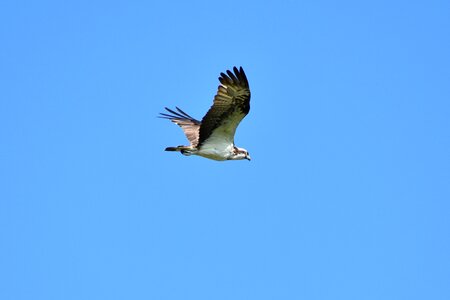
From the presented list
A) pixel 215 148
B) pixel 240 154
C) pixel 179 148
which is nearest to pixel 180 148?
pixel 179 148

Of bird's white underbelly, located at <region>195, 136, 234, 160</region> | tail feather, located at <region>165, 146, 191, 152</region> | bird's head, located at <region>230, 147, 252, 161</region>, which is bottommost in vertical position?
tail feather, located at <region>165, 146, 191, 152</region>

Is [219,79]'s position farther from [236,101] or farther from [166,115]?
[166,115]

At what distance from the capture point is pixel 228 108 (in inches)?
942

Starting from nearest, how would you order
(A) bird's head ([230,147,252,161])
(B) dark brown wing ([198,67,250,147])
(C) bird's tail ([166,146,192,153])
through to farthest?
(B) dark brown wing ([198,67,250,147]) → (C) bird's tail ([166,146,192,153]) → (A) bird's head ([230,147,252,161])

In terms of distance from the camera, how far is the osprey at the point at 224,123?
23.2m

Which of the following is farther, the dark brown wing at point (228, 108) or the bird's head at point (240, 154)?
the bird's head at point (240, 154)

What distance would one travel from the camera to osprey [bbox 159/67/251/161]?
23.2 m

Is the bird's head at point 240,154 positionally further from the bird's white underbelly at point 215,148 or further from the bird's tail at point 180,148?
the bird's tail at point 180,148

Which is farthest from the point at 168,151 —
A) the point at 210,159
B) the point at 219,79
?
the point at 219,79

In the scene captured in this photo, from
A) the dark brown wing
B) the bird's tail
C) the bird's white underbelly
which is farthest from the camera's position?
the bird's white underbelly

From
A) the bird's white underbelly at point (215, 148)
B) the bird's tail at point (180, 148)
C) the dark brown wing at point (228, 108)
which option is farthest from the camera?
the bird's white underbelly at point (215, 148)

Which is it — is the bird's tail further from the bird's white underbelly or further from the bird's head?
the bird's head

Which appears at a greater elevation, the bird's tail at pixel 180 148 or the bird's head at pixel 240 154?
the bird's head at pixel 240 154

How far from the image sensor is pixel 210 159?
84.6 ft
